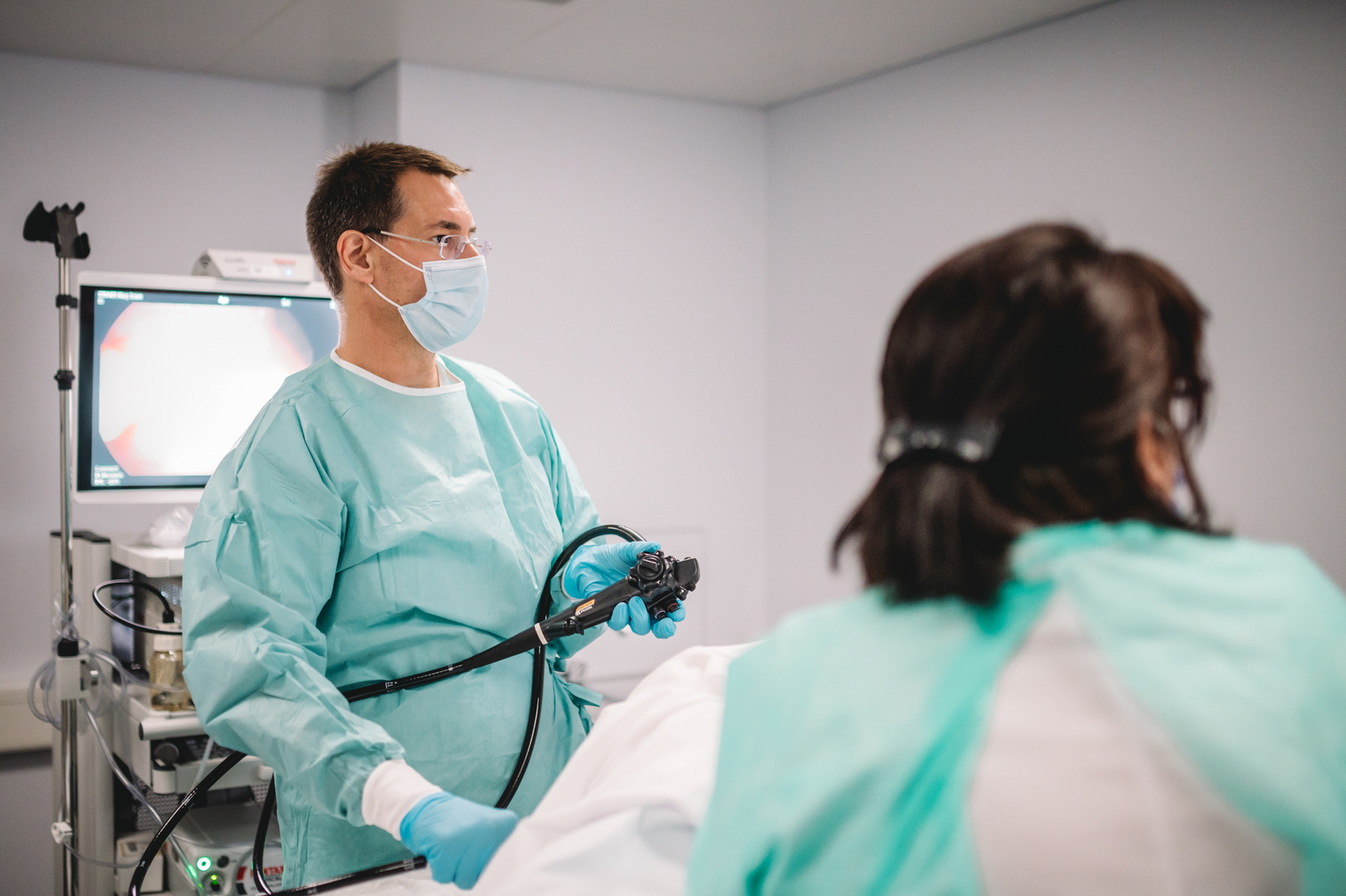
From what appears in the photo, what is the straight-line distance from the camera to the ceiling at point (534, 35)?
240 centimetres

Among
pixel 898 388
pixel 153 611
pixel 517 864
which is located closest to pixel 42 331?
pixel 153 611

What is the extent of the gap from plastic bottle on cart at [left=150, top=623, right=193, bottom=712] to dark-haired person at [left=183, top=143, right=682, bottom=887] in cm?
59

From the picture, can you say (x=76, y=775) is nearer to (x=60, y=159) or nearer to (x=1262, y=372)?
(x=60, y=159)

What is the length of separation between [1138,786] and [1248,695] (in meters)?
0.09

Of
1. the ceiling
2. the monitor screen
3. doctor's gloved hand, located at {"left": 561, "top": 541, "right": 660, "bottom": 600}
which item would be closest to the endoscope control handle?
doctor's gloved hand, located at {"left": 561, "top": 541, "right": 660, "bottom": 600}

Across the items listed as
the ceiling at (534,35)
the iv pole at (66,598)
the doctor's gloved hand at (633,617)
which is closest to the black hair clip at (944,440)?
the doctor's gloved hand at (633,617)

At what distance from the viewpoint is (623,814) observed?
0.91 m

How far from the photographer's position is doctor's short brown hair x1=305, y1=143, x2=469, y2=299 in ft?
4.93

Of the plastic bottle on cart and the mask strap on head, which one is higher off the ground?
the mask strap on head

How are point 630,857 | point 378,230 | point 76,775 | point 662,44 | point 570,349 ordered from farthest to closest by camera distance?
point 570,349 < point 662,44 < point 76,775 < point 378,230 < point 630,857

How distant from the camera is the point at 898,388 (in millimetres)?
716

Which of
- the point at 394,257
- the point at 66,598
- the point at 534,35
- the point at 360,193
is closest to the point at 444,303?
the point at 394,257

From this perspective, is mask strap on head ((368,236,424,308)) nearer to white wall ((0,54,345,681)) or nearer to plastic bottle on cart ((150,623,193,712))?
plastic bottle on cart ((150,623,193,712))

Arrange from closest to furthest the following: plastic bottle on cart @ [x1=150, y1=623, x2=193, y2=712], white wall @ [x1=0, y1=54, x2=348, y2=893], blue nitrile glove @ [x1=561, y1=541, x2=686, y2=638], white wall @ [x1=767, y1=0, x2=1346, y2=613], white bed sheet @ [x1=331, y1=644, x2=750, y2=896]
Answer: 1. white bed sheet @ [x1=331, y1=644, x2=750, y2=896]
2. blue nitrile glove @ [x1=561, y1=541, x2=686, y2=638]
3. plastic bottle on cart @ [x1=150, y1=623, x2=193, y2=712]
4. white wall @ [x1=767, y1=0, x2=1346, y2=613]
5. white wall @ [x1=0, y1=54, x2=348, y2=893]
